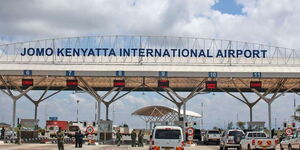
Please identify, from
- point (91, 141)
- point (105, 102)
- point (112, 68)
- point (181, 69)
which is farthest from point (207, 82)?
point (105, 102)

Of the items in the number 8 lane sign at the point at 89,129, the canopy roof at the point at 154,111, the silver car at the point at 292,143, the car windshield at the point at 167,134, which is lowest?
the silver car at the point at 292,143

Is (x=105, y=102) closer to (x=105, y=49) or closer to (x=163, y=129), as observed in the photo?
(x=105, y=49)

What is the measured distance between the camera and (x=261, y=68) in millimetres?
42062

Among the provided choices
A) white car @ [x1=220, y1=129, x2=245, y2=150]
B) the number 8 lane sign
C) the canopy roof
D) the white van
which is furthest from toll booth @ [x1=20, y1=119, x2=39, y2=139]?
the canopy roof

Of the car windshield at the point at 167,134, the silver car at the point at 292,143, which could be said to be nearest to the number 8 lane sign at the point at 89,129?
the silver car at the point at 292,143

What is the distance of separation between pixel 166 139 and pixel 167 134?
0.92 feet

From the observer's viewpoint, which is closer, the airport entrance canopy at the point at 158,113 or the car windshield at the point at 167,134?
the car windshield at the point at 167,134

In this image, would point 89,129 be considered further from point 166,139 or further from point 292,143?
point 166,139

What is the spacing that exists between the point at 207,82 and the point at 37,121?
1703 centimetres

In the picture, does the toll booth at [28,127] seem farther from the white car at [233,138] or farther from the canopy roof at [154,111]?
the canopy roof at [154,111]

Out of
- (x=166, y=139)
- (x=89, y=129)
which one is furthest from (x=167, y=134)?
(x=89, y=129)

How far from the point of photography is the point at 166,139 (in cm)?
2417

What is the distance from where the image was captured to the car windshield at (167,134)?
2430cm

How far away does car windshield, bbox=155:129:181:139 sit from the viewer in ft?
79.7
